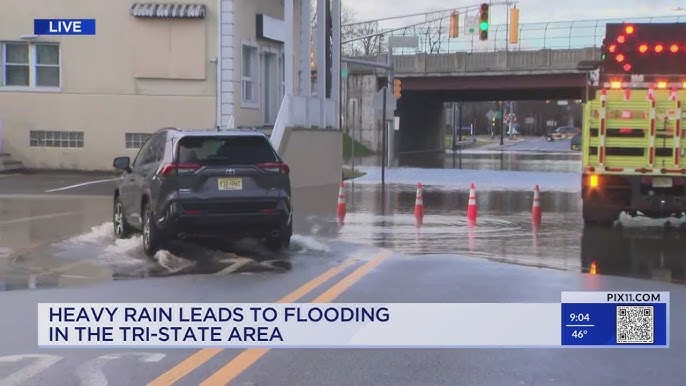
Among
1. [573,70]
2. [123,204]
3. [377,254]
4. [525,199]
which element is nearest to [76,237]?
[123,204]

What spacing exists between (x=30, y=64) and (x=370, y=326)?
23.0 meters

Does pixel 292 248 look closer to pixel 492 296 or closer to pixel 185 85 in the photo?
pixel 492 296

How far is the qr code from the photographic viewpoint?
6.11 meters

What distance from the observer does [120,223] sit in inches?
536

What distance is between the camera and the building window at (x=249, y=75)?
91.1 feet

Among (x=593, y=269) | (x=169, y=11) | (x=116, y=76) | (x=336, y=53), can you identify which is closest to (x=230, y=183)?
(x=593, y=269)

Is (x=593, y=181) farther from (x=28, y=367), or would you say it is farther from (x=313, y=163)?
(x=313, y=163)

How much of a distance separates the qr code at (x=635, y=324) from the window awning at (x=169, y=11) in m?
21.5

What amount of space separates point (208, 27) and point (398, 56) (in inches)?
1124

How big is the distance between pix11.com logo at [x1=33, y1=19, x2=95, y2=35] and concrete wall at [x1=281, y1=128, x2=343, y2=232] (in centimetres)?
722

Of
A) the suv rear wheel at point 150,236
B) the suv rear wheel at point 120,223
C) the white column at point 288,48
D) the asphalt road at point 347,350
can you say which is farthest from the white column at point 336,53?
the suv rear wheel at point 150,236

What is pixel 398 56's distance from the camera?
53.7 metres

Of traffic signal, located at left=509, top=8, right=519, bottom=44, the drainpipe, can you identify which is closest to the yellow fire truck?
the drainpipe

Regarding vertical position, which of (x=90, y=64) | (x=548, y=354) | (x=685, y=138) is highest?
(x=90, y=64)
